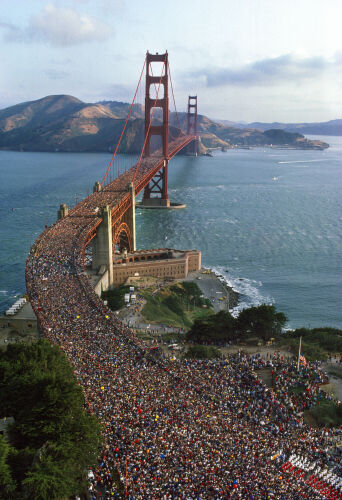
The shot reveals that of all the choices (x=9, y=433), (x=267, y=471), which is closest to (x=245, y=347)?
(x=267, y=471)

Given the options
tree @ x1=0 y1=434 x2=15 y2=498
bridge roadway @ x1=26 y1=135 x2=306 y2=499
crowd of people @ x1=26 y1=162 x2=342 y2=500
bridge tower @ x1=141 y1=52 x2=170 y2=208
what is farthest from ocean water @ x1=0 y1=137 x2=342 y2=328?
tree @ x1=0 y1=434 x2=15 y2=498

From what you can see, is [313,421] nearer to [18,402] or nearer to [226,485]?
[226,485]

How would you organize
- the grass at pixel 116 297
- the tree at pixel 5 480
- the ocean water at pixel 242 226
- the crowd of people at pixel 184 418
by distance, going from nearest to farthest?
the tree at pixel 5 480
the crowd of people at pixel 184 418
the grass at pixel 116 297
the ocean water at pixel 242 226

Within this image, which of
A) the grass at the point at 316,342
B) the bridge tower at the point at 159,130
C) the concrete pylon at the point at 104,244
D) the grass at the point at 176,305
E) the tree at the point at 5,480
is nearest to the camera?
the tree at the point at 5,480

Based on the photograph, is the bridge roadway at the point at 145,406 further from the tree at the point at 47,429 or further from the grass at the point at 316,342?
the grass at the point at 316,342

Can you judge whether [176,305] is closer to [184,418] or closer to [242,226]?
[184,418]

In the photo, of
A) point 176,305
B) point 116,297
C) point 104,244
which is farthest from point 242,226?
point 116,297

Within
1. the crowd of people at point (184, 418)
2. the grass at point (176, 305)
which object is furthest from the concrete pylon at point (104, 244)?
the crowd of people at point (184, 418)
